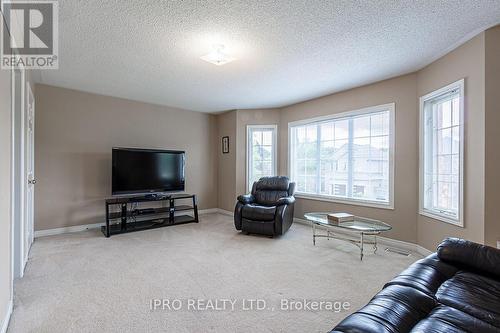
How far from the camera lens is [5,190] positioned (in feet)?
6.00

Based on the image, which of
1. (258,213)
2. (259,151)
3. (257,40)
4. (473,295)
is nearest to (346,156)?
(258,213)

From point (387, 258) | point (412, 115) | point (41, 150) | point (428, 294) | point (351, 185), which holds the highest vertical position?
point (412, 115)

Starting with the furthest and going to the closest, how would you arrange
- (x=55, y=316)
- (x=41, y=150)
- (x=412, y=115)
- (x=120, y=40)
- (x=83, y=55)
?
(x=41, y=150) < (x=412, y=115) < (x=83, y=55) < (x=120, y=40) < (x=55, y=316)

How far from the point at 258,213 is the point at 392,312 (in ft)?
9.54

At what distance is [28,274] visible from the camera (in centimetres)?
264

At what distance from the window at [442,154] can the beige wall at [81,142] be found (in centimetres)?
458

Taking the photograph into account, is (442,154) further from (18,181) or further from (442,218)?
(18,181)

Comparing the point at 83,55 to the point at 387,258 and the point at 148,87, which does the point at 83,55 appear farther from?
the point at 387,258

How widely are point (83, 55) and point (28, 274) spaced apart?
2458 mm

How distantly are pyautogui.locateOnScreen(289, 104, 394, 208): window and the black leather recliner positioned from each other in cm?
60

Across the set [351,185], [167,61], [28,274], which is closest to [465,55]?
[351,185]

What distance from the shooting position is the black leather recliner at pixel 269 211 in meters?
3.96

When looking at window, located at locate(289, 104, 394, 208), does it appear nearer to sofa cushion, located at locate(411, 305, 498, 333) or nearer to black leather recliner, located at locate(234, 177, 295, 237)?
black leather recliner, located at locate(234, 177, 295, 237)

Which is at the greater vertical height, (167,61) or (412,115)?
(167,61)
